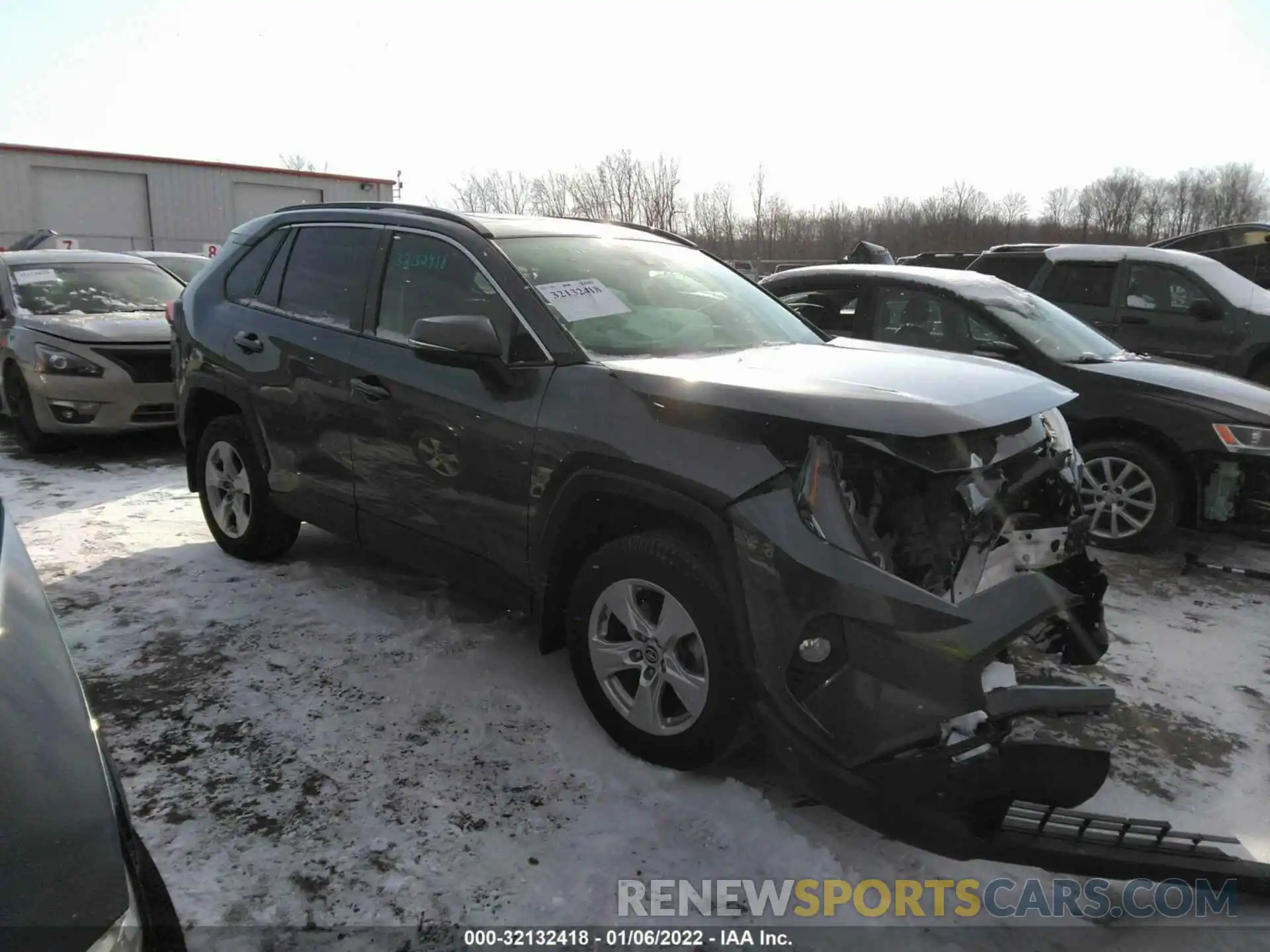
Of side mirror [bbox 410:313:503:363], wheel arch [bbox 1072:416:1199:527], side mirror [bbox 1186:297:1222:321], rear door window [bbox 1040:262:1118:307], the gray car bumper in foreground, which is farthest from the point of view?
rear door window [bbox 1040:262:1118:307]

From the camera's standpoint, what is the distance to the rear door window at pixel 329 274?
3816 mm

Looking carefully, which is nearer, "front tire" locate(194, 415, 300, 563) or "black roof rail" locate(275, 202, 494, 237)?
"black roof rail" locate(275, 202, 494, 237)

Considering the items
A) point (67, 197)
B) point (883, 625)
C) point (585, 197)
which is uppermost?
point (585, 197)

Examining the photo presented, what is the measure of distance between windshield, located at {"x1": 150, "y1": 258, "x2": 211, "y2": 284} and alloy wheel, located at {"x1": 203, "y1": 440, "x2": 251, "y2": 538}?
23.8 ft

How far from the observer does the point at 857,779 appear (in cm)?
221

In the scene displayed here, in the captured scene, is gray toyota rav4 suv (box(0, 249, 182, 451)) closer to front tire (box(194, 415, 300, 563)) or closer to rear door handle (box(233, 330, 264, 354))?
front tire (box(194, 415, 300, 563))

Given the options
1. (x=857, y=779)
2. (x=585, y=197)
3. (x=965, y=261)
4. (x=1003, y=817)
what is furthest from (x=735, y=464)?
(x=585, y=197)

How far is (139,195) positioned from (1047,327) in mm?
23779

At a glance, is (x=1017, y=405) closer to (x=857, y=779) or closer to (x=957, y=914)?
(x=857, y=779)

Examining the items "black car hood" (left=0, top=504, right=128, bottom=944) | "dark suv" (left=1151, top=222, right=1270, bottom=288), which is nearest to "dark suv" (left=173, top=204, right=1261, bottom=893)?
"black car hood" (left=0, top=504, right=128, bottom=944)

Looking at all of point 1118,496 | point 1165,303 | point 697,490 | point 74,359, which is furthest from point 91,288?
point 1165,303

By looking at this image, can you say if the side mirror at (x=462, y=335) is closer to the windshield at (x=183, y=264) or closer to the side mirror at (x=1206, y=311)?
the side mirror at (x=1206, y=311)

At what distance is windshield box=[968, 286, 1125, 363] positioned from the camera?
5.35 m

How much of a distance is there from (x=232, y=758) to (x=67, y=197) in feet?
77.6
